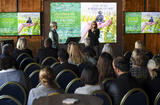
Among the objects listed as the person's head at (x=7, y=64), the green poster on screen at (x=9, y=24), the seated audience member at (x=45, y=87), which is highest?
the green poster on screen at (x=9, y=24)

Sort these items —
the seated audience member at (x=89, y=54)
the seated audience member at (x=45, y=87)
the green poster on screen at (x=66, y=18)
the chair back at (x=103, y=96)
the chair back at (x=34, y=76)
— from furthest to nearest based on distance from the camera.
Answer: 1. the green poster on screen at (x=66, y=18)
2. the seated audience member at (x=89, y=54)
3. the chair back at (x=34, y=76)
4. the seated audience member at (x=45, y=87)
5. the chair back at (x=103, y=96)

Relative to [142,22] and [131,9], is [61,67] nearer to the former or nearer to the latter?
[131,9]

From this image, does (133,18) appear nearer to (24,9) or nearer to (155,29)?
(155,29)

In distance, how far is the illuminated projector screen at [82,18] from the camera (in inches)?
425

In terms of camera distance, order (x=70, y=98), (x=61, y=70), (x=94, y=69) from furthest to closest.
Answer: (x=61, y=70) → (x=94, y=69) → (x=70, y=98)

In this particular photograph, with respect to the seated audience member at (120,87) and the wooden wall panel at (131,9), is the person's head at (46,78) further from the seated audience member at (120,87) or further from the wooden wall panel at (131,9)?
the wooden wall panel at (131,9)

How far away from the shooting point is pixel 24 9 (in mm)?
10609

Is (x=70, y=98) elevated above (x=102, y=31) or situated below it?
below

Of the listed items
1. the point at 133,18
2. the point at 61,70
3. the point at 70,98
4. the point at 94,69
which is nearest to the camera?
the point at 70,98

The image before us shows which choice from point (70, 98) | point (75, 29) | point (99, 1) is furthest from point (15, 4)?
point (70, 98)

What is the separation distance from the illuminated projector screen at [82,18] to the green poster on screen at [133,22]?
1.53 feet

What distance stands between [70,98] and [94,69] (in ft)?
3.04

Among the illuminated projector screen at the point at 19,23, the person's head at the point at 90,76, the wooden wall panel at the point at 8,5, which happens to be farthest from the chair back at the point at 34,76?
the wooden wall panel at the point at 8,5

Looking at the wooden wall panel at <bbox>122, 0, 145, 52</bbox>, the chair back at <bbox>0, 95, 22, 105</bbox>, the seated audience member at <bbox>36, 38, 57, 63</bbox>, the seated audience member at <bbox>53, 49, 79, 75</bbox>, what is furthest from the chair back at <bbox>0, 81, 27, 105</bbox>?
the wooden wall panel at <bbox>122, 0, 145, 52</bbox>
